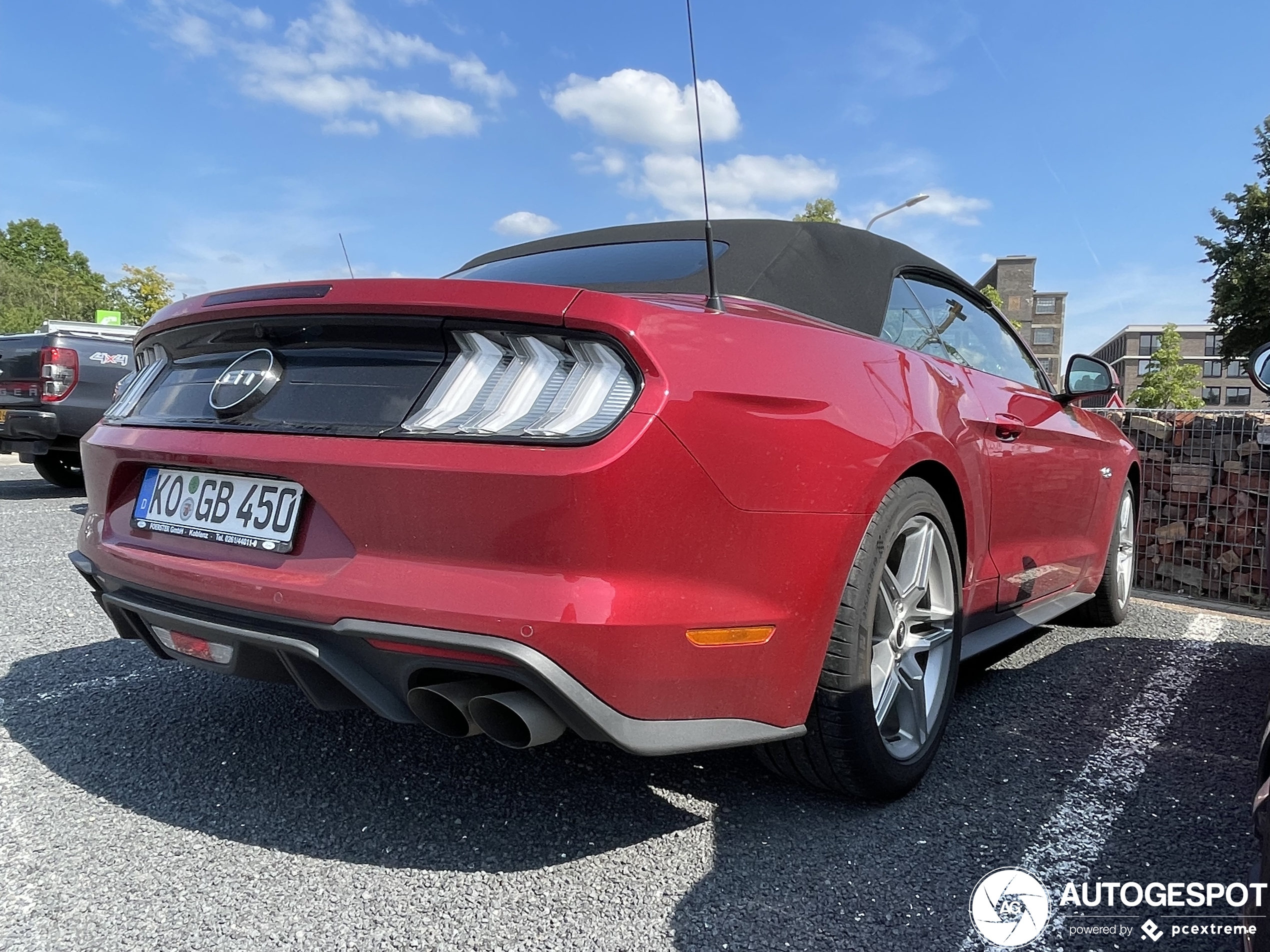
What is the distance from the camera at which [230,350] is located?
1924 mm

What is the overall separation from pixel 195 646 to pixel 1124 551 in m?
3.93

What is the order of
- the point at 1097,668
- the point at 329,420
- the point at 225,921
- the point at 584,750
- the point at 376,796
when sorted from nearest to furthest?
1. the point at 225,921
2. the point at 329,420
3. the point at 376,796
4. the point at 584,750
5. the point at 1097,668

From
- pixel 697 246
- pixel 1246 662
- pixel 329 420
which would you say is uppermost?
pixel 697 246

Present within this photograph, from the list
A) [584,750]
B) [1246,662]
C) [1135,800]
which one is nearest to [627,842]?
[584,750]

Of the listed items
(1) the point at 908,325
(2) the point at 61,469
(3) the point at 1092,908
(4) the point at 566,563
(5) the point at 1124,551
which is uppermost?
(1) the point at 908,325

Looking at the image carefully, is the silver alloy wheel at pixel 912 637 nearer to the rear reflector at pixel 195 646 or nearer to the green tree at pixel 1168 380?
the rear reflector at pixel 195 646

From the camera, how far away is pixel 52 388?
7.11 m

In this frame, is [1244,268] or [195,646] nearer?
[195,646]

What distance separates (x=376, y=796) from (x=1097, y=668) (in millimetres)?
2676

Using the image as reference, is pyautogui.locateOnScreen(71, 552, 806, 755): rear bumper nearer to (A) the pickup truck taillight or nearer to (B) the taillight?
(B) the taillight

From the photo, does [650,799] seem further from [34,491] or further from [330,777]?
[34,491]

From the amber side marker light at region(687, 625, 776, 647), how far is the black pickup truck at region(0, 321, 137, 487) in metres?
6.79

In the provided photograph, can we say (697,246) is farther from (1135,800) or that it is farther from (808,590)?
(1135,800)

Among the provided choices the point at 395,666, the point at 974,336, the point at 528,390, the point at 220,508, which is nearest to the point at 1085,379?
the point at 974,336
